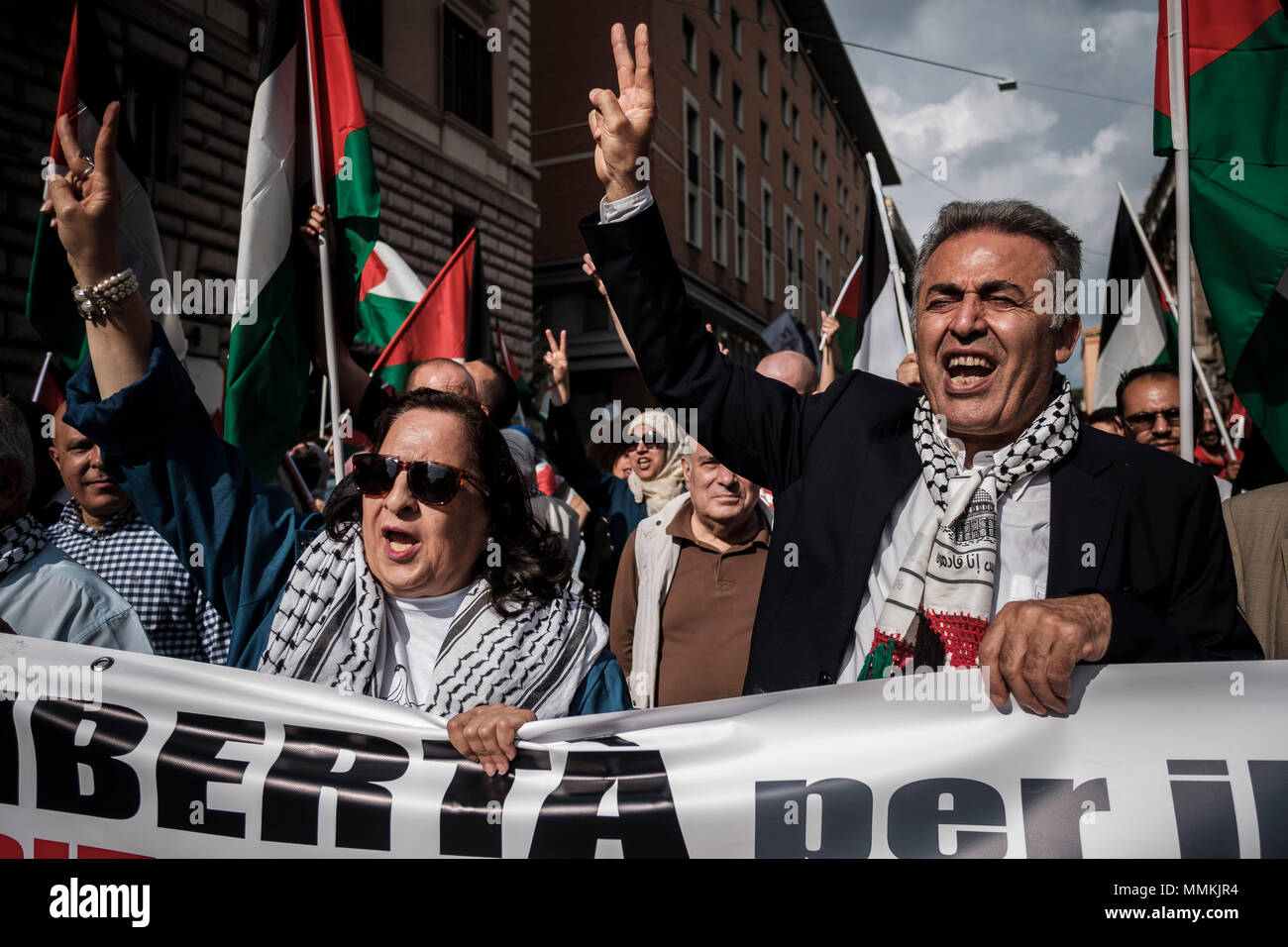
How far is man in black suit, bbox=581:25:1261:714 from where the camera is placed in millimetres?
1664

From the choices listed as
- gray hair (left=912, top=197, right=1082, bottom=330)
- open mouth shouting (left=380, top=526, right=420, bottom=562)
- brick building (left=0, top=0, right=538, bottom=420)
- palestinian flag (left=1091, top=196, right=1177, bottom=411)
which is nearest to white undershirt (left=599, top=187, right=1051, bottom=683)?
gray hair (left=912, top=197, right=1082, bottom=330)

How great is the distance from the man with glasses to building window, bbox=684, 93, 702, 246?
20.9m

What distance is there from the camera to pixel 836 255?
4341 cm

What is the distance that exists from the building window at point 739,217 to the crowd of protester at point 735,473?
87.3ft

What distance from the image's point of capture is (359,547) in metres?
2.10

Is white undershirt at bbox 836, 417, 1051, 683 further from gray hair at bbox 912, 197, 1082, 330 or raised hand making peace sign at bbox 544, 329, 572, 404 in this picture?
raised hand making peace sign at bbox 544, 329, 572, 404

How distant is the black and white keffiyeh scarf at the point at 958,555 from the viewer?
1664 mm

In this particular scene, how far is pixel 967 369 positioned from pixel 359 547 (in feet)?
4.38

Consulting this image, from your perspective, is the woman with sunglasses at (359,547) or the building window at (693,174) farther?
the building window at (693,174)

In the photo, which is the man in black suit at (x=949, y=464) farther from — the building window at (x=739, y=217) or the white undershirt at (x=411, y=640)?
the building window at (x=739, y=217)

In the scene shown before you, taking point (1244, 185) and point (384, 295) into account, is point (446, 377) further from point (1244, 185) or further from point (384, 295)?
point (384, 295)

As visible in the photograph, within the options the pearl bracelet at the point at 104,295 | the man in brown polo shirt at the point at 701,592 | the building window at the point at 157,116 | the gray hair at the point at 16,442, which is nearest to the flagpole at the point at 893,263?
the man in brown polo shirt at the point at 701,592

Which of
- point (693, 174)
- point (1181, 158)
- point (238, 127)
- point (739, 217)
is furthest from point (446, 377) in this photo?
point (739, 217)

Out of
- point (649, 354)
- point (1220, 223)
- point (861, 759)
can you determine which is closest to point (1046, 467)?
point (861, 759)
